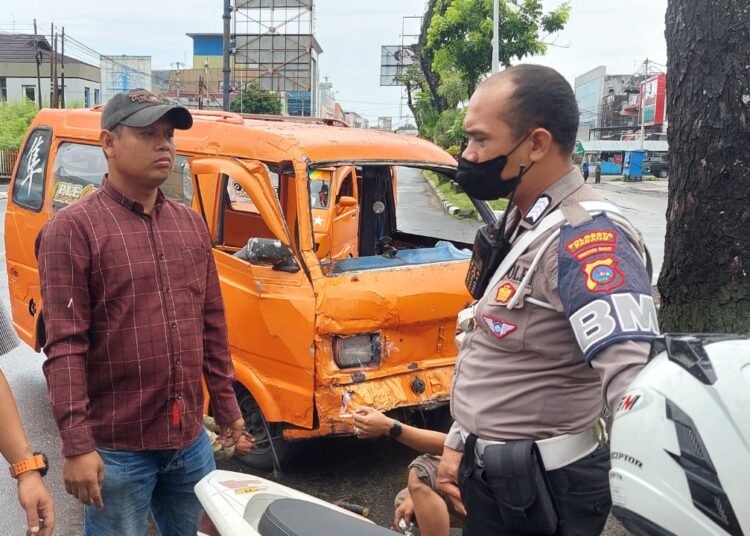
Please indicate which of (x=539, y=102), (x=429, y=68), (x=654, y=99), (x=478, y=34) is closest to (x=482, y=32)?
(x=478, y=34)

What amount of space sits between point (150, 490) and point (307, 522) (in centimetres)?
72

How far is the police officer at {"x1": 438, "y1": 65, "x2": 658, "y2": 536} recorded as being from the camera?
1585 mm

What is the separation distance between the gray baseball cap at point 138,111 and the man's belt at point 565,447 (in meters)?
1.48

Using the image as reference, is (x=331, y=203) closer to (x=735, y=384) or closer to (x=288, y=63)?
(x=735, y=384)

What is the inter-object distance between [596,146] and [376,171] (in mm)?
53951

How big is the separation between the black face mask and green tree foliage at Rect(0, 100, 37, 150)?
35212 millimetres

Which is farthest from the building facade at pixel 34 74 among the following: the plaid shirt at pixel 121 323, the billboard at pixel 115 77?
the plaid shirt at pixel 121 323

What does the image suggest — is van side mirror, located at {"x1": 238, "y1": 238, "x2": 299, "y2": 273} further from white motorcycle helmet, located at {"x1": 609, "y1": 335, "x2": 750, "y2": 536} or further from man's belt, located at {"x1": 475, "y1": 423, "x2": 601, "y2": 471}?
white motorcycle helmet, located at {"x1": 609, "y1": 335, "x2": 750, "y2": 536}

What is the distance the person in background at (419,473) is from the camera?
2611 millimetres

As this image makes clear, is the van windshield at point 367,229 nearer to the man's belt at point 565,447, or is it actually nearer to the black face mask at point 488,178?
the black face mask at point 488,178

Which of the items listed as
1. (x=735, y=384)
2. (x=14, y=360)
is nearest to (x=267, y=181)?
(x=735, y=384)

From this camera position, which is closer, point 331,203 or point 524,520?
point 524,520

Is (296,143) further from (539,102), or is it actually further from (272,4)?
(272,4)

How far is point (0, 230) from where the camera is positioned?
13.6 m
